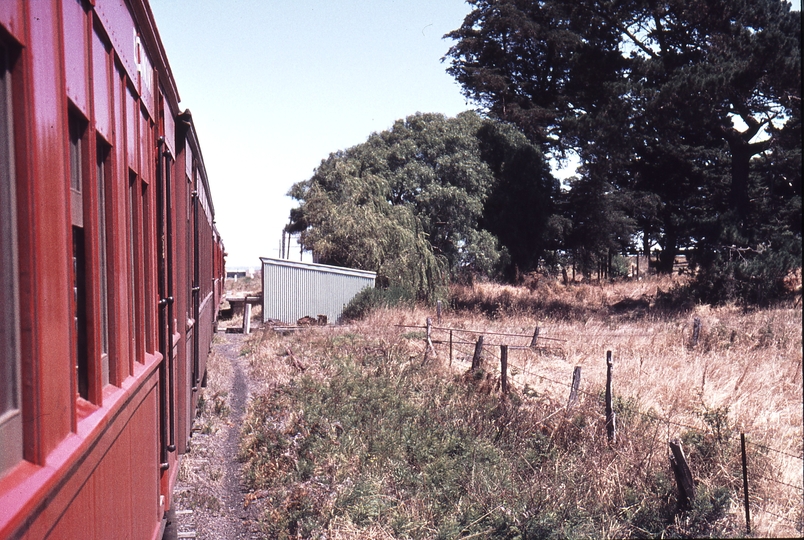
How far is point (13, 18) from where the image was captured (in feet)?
4.40

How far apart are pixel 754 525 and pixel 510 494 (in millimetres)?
1945

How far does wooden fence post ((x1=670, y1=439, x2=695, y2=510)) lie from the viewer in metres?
5.23

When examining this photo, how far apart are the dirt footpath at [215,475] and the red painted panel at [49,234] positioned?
3.67 meters

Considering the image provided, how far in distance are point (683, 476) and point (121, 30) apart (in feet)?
16.1

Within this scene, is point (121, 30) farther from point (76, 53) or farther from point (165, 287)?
point (165, 287)

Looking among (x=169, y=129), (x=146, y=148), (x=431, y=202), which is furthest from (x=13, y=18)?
(x=431, y=202)

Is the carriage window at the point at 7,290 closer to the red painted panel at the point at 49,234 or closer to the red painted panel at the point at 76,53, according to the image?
the red painted panel at the point at 49,234

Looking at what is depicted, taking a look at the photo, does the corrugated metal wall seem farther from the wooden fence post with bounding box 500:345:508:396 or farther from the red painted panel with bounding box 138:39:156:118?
the red painted panel with bounding box 138:39:156:118

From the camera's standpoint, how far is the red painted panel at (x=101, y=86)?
220cm

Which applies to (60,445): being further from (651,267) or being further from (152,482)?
(651,267)

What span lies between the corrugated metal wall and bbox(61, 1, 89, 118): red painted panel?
64.9 ft

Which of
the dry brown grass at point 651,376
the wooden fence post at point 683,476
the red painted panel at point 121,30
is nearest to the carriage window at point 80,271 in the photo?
the red painted panel at point 121,30

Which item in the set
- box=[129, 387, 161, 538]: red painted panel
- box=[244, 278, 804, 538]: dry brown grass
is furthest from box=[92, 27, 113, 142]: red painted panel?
box=[244, 278, 804, 538]: dry brown grass

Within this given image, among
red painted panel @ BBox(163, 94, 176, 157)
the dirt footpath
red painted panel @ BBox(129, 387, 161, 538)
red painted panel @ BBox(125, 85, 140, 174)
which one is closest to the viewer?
red painted panel @ BBox(125, 85, 140, 174)
